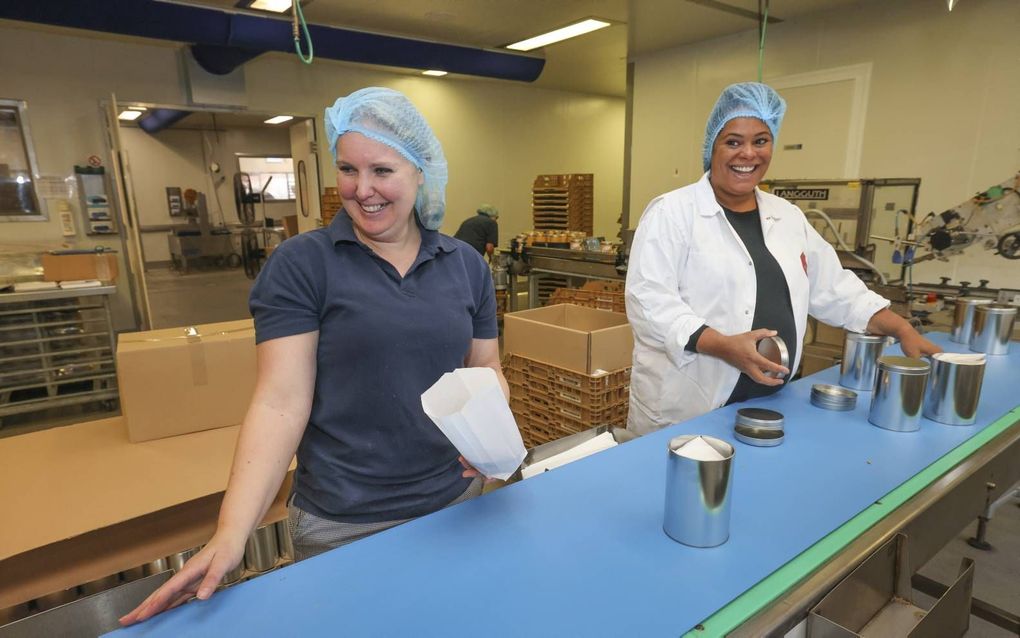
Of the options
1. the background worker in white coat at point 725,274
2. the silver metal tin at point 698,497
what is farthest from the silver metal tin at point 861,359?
the silver metal tin at point 698,497

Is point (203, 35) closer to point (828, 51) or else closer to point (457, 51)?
point (457, 51)

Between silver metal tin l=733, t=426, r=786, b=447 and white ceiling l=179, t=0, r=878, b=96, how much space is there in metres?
4.07

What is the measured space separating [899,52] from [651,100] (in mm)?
2345

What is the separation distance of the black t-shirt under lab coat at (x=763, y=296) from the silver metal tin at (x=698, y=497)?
0.73m

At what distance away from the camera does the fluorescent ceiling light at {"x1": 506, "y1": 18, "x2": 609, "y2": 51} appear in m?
4.71

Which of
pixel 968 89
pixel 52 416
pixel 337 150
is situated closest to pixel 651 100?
pixel 968 89

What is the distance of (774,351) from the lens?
1.27 meters

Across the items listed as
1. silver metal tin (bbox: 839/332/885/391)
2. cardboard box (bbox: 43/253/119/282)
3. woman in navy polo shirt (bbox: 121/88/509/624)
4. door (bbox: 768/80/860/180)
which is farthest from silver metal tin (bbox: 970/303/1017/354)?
cardboard box (bbox: 43/253/119/282)

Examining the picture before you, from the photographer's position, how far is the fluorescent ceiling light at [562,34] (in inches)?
185

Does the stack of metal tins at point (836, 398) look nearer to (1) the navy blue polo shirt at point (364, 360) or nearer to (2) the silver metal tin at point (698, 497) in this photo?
(2) the silver metal tin at point (698, 497)

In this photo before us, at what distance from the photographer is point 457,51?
5316 mm

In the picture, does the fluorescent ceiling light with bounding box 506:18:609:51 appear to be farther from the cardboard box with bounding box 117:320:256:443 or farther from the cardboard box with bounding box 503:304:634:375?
the cardboard box with bounding box 117:320:256:443

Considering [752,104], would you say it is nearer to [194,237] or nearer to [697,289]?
[697,289]

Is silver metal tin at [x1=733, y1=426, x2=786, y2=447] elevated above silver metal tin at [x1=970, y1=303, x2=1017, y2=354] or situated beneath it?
situated beneath
